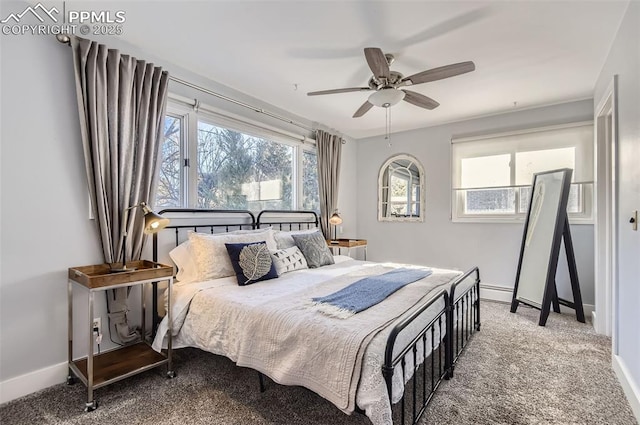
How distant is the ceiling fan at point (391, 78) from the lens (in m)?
2.17

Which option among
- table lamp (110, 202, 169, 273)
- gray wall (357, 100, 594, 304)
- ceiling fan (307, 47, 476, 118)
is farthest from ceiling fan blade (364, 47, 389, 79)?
gray wall (357, 100, 594, 304)


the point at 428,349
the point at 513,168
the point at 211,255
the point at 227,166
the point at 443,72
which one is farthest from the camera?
the point at 513,168

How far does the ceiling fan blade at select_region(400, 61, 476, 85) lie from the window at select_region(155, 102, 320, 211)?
195 cm

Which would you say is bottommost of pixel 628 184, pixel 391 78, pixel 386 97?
pixel 628 184

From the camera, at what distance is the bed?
1.44 meters

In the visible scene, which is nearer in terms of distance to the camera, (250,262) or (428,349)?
(428,349)

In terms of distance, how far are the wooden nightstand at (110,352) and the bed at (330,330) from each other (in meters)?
0.14

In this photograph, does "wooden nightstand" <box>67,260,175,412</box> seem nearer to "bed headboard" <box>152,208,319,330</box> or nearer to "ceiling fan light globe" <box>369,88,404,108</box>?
"bed headboard" <box>152,208,319,330</box>

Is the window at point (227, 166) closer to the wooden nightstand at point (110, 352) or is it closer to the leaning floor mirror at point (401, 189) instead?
the wooden nightstand at point (110, 352)

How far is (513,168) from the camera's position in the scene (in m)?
4.11

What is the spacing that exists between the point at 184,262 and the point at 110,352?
0.82m

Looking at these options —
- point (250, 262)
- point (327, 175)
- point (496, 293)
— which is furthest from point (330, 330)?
point (496, 293)

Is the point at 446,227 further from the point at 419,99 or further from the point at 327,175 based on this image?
the point at 419,99

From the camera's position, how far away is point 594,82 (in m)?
3.21
